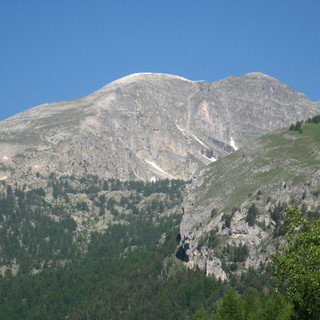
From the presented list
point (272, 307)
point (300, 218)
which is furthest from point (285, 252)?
point (272, 307)

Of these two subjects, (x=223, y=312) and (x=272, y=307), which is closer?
(x=272, y=307)

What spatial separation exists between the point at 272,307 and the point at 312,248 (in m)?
61.1

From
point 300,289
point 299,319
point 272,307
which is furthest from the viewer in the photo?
point 272,307

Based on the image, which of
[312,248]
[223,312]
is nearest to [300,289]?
[312,248]

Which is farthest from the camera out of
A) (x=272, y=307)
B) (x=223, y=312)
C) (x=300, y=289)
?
(x=223, y=312)

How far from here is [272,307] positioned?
120312mm

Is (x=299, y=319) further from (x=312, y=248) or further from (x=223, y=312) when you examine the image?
(x=223, y=312)

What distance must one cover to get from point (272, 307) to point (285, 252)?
190 feet

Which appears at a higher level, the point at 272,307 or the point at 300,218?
the point at 300,218

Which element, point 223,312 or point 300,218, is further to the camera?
Result: point 223,312

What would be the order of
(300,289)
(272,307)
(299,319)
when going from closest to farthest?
1. (300,289)
2. (299,319)
3. (272,307)

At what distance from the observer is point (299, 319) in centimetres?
6788

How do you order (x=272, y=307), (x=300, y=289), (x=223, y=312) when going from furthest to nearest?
1. (x=223, y=312)
2. (x=272, y=307)
3. (x=300, y=289)

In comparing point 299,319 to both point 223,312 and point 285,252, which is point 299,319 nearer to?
point 285,252
